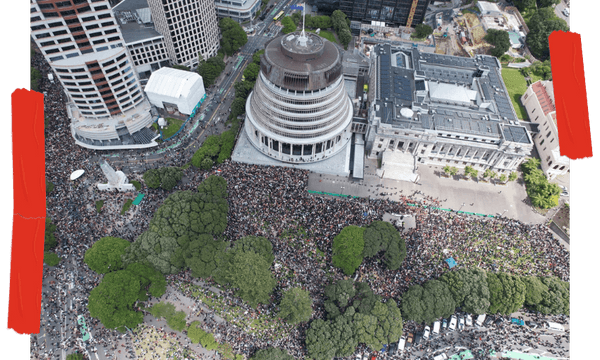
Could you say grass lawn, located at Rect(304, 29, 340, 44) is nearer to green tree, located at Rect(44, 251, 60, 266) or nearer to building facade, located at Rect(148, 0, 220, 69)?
building facade, located at Rect(148, 0, 220, 69)

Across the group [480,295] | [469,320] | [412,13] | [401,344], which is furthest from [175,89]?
[412,13]

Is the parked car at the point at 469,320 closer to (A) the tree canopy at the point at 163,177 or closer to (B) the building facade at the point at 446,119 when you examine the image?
(B) the building facade at the point at 446,119

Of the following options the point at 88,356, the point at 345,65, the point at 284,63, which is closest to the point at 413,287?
the point at 284,63

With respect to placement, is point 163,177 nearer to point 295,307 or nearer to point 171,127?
point 171,127

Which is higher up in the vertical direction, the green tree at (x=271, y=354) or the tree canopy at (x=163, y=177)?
the tree canopy at (x=163, y=177)

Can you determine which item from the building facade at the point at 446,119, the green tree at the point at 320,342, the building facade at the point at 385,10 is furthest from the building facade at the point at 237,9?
the green tree at the point at 320,342
